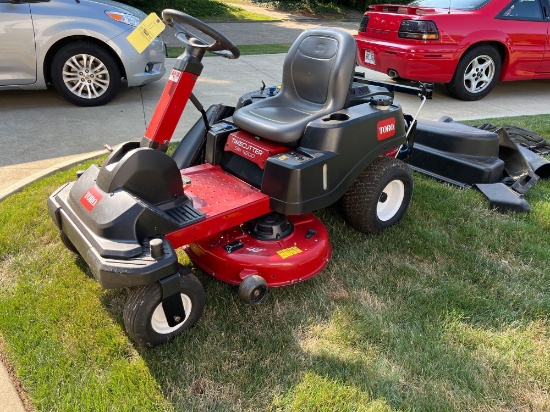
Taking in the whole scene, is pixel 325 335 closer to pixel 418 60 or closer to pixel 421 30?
pixel 418 60

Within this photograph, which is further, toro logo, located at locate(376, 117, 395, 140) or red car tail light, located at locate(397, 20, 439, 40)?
red car tail light, located at locate(397, 20, 439, 40)

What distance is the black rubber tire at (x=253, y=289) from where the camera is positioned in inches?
91.7

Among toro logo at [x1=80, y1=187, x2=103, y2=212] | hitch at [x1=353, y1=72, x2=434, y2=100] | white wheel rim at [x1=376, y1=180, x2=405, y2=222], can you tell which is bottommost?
white wheel rim at [x1=376, y1=180, x2=405, y2=222]

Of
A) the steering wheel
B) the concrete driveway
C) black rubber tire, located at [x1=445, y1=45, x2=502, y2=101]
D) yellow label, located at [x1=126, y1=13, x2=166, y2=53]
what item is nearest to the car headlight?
the concrete driveway

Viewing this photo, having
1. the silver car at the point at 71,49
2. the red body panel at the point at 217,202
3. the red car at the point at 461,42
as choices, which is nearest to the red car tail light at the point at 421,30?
the red car at the point at 461,42

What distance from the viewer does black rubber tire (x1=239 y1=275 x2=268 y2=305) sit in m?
2.33

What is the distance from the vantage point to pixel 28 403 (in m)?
2.01

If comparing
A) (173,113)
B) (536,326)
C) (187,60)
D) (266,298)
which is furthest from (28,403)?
(536,326)

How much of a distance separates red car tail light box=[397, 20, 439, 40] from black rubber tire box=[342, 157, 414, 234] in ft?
10.4

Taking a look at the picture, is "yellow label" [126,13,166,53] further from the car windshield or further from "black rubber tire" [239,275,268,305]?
the car windshield

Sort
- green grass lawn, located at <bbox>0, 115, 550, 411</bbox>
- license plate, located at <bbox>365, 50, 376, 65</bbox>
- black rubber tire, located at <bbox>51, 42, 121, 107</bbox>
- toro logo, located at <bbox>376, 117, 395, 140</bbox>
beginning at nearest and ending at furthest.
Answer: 1. green grass lawn, located at <bbox>0, 115, 550, 411</bbox>
2. toro logo, located at <bbox>376, 117, 395, 140</bbox>
3. black rubber tire, located at <bbox>51, 42, 121, 107</bbox>
4. license plate, located at <bbox>365, 50, 376, 65</bbox>

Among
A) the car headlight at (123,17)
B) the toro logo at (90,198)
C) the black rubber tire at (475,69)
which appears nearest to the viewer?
the toro logo at (90,198)

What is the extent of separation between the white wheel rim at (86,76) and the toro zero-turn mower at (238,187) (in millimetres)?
2449

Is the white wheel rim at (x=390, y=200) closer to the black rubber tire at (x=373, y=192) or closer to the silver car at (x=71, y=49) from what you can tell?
the black rubber tire at (x=373, y=192)
